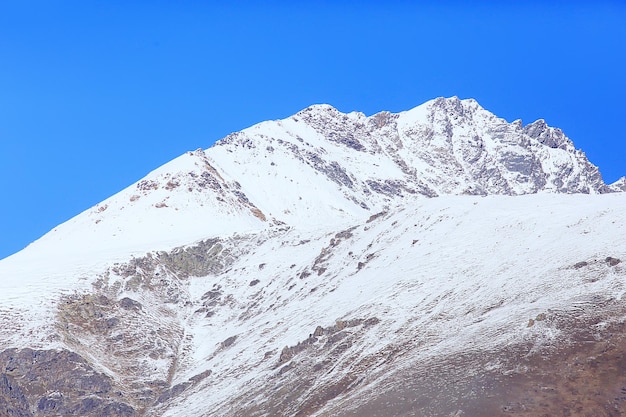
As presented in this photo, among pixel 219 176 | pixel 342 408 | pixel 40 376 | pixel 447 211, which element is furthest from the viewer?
pixel 219 176

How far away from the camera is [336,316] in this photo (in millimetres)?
82562

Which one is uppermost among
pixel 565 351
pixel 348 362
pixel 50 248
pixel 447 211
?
pixel 50 248

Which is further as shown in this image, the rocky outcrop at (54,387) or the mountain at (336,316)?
the rocky outcrop at (54,387)

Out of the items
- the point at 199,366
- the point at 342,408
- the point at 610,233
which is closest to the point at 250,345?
the point at 199,366

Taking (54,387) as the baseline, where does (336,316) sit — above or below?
below

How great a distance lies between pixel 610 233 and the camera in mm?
73938

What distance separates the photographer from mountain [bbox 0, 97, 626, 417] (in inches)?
2190

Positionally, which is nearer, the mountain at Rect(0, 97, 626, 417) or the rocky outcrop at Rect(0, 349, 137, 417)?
the mountain at Rect(0, 97, 626, 417)

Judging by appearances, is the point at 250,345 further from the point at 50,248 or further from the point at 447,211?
the point at 50,248

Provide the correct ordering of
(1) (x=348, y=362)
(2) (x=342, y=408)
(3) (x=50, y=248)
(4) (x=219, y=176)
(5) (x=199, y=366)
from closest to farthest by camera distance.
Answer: (2) (x=342, y=408), (1) (x=348, y=362), (5) (x=199, y=366), (3) (x=50, y=248), (4) (x=219, y=176)

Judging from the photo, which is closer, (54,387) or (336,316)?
(54,387)

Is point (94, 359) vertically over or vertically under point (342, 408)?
over

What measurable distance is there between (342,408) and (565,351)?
16.7 metres

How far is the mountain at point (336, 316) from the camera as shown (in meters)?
55.6
